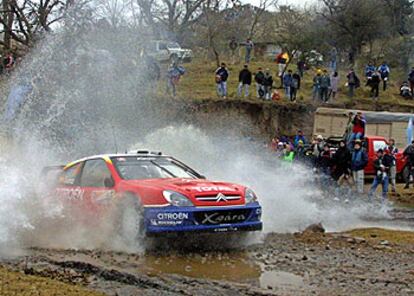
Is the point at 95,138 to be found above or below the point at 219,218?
below

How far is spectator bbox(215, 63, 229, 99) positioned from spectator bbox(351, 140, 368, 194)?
12219 mm

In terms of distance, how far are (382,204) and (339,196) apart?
110 cm

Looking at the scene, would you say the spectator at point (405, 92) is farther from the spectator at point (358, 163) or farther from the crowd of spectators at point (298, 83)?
the spectator at point (358, 163)

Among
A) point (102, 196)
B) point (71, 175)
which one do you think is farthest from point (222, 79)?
point (102, 196)

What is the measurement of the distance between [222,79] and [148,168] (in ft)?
67.2

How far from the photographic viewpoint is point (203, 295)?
7.70 metres

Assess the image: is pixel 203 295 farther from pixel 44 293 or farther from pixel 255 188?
pixel 255 188

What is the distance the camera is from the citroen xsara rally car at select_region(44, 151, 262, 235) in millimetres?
9914

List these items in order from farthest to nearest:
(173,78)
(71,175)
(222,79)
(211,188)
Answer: (173,78)
(222,79)
(71,175)
(211,188)

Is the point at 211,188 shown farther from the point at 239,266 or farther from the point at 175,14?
the point at 175,14

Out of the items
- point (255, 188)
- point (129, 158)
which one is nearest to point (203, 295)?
point (129, 158)

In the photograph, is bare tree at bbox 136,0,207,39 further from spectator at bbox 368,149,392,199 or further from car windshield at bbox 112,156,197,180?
car windshield at bbox 112,156,197,180

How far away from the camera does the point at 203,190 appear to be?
10250 mm

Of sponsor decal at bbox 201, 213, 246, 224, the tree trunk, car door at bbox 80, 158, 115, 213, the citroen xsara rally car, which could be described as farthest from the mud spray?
the tree trunk
